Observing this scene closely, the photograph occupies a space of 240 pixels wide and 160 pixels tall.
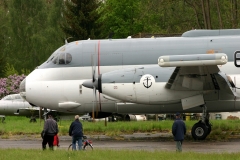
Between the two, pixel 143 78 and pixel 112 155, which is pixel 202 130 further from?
pixel 112 155

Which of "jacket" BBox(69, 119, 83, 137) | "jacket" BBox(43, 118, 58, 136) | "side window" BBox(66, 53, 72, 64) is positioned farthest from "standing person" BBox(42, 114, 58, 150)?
"side window" BBox(66, 53, 72, 64)

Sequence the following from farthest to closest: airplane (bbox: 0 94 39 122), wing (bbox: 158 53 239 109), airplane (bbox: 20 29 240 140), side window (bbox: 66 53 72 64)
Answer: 1. airplane (bbox: 0 94 39 122)
2. side window (bbox: 66 53 72 64)
3. airplane (bbox: 20 29 240 140)
4. wing (bbox: 158 53 239 109)

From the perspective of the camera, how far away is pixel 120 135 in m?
26.3

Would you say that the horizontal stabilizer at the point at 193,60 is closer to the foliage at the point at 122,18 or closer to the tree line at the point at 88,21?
the tree line at the point at 88,21

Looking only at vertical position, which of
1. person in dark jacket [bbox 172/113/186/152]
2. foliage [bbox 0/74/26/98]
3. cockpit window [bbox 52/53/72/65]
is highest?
foliage [bbox 0/74/26/98]

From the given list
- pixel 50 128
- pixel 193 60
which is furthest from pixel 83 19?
pixel 50 128

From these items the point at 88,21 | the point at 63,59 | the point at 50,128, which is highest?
the point at 88,21

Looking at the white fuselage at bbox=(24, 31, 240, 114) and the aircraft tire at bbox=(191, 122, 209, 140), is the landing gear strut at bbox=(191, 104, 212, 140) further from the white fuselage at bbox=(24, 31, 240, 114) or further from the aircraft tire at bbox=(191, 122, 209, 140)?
the white fuselage at bbox=(24, 31, 240, 114)

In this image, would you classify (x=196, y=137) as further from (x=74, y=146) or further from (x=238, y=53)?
(x=74, y=146)

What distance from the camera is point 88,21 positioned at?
52812 millimetres

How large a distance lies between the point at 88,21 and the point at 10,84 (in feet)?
37.5

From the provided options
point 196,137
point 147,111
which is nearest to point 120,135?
point 147,111

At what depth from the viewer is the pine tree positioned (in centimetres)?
5259

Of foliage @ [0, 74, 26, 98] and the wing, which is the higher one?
foliage @ [0, 74, 26, 98]
